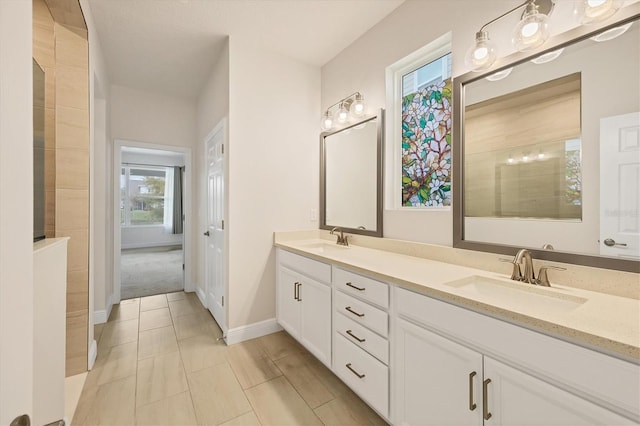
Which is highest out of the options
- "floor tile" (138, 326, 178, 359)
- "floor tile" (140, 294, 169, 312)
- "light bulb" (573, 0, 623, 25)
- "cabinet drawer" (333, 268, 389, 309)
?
"light bulb" (573, 0, 623, 25)

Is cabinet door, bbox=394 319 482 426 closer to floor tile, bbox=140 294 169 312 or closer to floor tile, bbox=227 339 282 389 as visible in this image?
floor tile, bbox=227 339 282 389

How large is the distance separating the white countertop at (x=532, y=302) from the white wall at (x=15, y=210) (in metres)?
1.23

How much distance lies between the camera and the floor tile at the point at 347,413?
1.58 meters

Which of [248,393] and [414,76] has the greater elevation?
[414,76]

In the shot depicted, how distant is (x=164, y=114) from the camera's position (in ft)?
12.1

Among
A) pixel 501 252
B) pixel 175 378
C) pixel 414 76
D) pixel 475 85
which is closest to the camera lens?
pixel 501 252

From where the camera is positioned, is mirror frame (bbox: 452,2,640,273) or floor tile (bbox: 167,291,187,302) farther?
floor tile (bbox: 167,291,187,302)

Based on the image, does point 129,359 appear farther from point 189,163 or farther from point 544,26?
point 544,26

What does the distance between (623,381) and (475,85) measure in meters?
1.50

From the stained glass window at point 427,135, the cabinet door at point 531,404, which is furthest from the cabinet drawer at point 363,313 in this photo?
the stained glass window at point 427,135

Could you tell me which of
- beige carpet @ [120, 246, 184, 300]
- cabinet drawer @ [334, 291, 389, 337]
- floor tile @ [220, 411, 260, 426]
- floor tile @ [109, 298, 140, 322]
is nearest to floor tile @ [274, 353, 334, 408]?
floor tile @ [220, 411, 260, 426]

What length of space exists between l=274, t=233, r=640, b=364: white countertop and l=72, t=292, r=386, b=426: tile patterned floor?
2.83 feet

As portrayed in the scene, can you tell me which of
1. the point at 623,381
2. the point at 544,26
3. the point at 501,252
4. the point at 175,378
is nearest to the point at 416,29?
the point at 544,26

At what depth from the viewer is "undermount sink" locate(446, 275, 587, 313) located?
3.74ft
